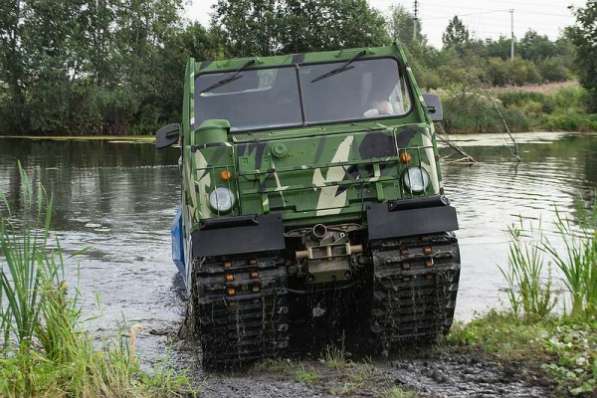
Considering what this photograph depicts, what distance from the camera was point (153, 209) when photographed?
1722 cm

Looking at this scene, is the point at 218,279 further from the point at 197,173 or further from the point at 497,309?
the point at 497,309

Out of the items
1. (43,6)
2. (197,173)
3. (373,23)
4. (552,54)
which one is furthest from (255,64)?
(552,54)

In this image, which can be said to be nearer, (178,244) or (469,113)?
(178,244)

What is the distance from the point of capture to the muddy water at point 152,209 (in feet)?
32.3

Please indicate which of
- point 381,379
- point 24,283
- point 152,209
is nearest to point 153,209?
point 152,209

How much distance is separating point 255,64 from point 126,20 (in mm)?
41730

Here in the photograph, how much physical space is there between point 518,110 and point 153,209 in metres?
33.8

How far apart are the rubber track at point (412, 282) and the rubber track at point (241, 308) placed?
700mm

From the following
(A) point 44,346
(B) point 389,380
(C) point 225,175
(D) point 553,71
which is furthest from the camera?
(D) point 553,71

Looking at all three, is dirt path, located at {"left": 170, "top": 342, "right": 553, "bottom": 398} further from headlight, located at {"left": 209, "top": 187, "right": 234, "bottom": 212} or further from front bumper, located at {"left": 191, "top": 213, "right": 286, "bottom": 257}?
headlight, located at {"left": 209, "top": 187, "right": 234, "bottom": 212}

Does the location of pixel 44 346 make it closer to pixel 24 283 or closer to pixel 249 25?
pixel 24 283

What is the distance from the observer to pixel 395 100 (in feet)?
27.1

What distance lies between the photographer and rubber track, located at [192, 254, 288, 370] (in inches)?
262

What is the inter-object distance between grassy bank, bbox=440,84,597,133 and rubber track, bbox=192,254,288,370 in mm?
25929
